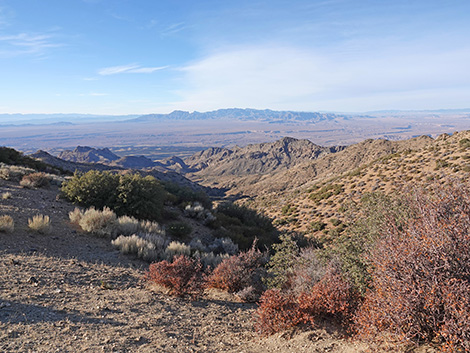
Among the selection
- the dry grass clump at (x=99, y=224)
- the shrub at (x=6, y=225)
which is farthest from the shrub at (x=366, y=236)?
the shrub at (x=6, y=225)

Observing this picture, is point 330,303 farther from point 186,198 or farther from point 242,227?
point 186,198

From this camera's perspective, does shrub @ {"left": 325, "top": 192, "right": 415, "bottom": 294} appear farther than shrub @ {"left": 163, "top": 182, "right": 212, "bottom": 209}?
No

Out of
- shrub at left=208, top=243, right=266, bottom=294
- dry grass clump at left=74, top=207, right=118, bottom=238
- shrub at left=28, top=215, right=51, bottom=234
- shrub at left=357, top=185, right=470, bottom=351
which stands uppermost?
shrub at left=357, top=185, right=470, bottom=351

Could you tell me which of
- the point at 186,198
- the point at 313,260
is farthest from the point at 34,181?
the point at 313,260

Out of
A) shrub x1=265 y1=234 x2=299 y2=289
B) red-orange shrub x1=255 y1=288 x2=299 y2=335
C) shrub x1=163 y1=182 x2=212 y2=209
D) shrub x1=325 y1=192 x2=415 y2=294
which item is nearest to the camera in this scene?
red-orange shrub x1=255 y1=288 x2=299 y2=335

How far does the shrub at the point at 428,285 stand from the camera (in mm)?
3459

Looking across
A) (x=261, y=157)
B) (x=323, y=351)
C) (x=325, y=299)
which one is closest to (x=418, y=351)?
(x=323, y=351)

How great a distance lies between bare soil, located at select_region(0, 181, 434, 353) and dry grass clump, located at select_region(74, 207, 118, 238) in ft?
2.87

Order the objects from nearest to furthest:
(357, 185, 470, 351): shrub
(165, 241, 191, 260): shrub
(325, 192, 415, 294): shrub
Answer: (357, 185, 470, 351): shrub → (325, 192, 415, 294): shrub → (165, 241, 191, 260): shrub

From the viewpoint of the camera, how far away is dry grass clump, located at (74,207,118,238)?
31.4 feet

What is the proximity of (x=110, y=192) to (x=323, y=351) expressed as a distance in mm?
10644

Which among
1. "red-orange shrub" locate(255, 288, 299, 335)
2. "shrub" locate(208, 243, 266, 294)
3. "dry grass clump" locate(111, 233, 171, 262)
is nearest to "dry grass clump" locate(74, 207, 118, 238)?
"dry grass clump" locate(111, 233, 171, 262)

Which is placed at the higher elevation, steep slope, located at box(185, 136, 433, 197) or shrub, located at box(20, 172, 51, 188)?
shrub, located at box(20, 172, 51, 188)

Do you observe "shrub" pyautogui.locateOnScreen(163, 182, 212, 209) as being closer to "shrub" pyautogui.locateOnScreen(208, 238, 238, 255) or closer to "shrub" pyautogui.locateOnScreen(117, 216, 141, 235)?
"shrub" pyautogui.locateOnScreen(208, 238, 238, 255)
